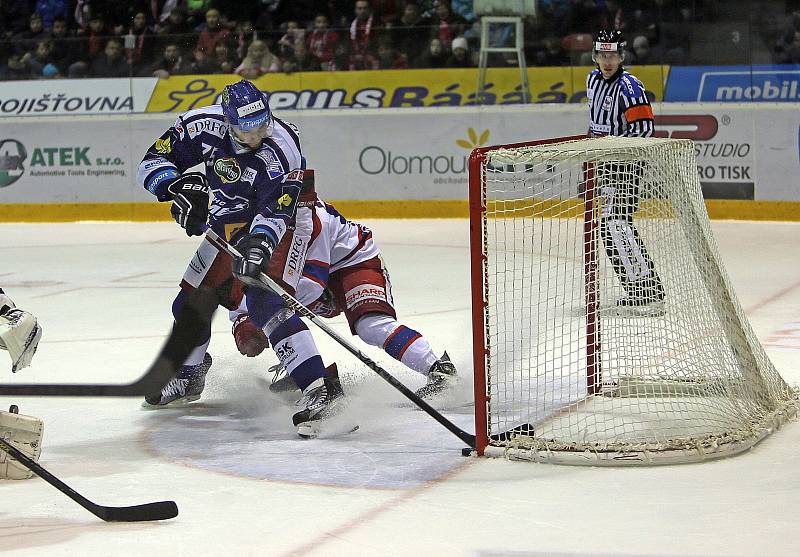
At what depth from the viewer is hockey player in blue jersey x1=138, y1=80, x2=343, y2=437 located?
3904mm

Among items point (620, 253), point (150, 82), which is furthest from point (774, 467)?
point (150, 82)

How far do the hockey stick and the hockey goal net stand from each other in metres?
0.14

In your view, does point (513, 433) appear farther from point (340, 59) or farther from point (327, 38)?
point (327, 38)

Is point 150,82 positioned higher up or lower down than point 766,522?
lower down

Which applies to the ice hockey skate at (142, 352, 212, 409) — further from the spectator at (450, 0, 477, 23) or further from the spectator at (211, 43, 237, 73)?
the spectator at (450, 0, 477, 23)

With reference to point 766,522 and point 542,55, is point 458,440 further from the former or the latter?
point 542,55

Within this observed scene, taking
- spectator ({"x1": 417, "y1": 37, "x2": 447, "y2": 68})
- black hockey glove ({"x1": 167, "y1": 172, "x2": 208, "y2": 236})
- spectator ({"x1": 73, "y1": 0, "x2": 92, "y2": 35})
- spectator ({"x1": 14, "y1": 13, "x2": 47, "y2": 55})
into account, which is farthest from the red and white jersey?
spectator ({"x1": 73, "y1": 0, "x2": 92, "y2": 35})

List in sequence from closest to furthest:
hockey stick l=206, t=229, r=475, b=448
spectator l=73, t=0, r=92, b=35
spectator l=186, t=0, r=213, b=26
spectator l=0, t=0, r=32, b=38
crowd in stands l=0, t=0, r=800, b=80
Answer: hockey stick l=206, t=229, r=475, b=448 → crowd in stands l=0, t=0, r=800, b=80 → spectator l=186, t=0, r=213, b=26 → spectator l=0, t=0, r=32, b=38 → spectator l=73, t=0, r=92, b=35

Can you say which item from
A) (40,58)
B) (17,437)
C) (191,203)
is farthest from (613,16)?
(17,437)

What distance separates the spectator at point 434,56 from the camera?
9633mm

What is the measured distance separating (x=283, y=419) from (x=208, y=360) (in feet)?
1.55

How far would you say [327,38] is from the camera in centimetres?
988

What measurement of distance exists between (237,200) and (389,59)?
5.71m

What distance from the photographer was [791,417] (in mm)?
3945
